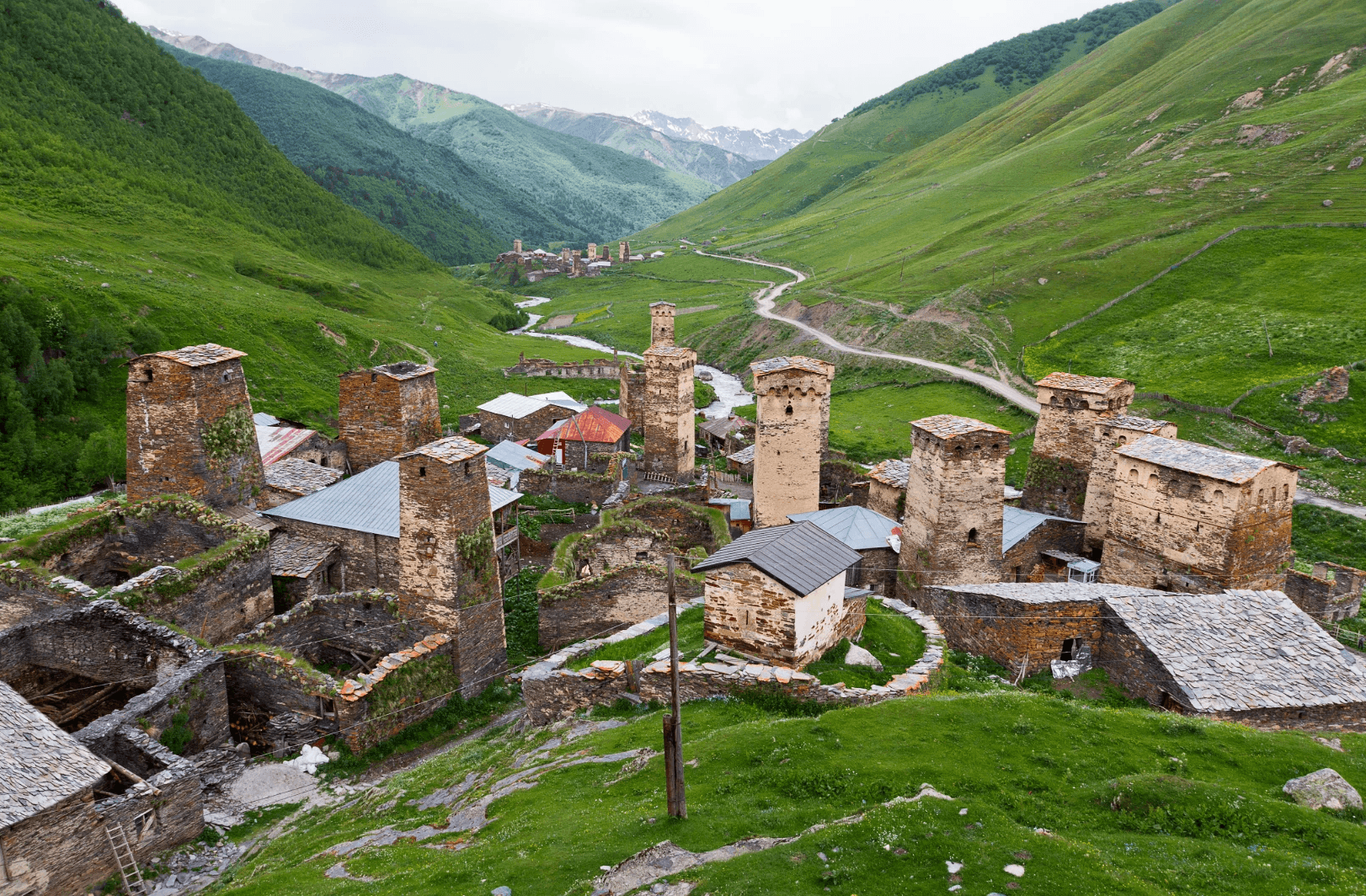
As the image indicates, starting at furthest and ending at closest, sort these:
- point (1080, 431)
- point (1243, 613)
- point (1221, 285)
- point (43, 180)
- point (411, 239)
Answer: point (411, 239) → point (43, 180) → point (1221, 285) → point (1080, 431) → point (1243, 613)

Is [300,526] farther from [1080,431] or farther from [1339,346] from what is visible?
[1339,346]

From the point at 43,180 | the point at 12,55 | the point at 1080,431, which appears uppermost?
the point at 12,55

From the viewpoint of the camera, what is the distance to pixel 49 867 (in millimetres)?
Result: 14383

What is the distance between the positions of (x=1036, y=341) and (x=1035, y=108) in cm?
12404

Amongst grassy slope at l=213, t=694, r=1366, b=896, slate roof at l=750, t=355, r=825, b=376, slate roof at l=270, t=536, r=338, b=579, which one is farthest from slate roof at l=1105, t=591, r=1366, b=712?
slate roof at l=270, t=536, r=338, b=579

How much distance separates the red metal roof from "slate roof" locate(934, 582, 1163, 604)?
26.4 m

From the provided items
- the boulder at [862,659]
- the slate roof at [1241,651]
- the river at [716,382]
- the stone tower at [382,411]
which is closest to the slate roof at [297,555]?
the stone tower at [382,411]

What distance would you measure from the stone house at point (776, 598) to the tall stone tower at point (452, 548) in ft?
25.3

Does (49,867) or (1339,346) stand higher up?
(1339,346)

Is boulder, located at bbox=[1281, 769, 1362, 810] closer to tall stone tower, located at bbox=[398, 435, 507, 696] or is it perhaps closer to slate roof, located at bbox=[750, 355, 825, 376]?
tall stone tower, located at bbox=[398, 435, 507, 696]

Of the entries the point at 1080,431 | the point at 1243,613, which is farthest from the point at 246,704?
the point at 1080,431

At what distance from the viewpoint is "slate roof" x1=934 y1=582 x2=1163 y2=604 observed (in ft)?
67.6

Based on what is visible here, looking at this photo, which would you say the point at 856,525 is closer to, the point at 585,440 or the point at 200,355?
the point at 585,440

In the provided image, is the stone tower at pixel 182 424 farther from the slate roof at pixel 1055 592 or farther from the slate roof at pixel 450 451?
the slate roof at pixel 1055 592
